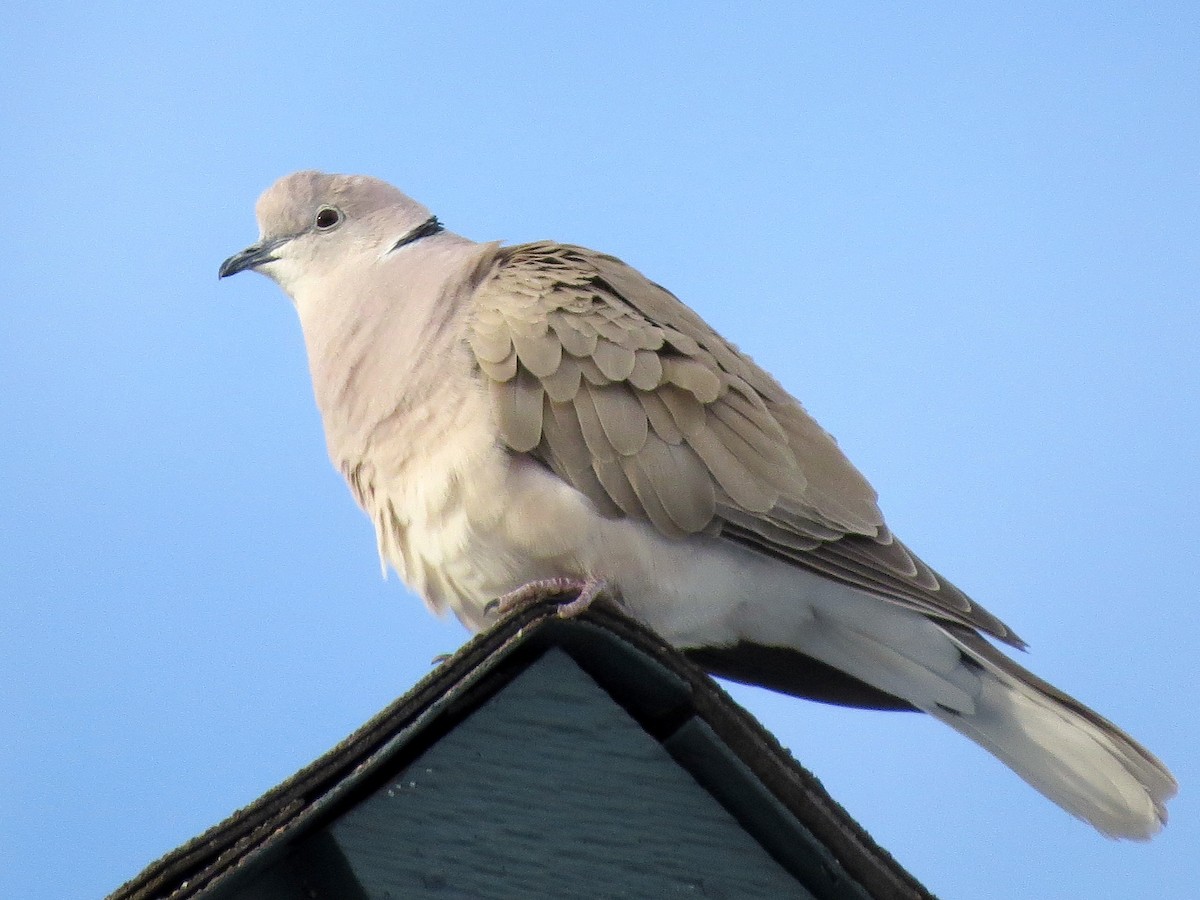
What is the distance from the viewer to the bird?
2.90m

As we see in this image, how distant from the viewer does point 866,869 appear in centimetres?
185

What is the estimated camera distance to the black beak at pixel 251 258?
401 cm

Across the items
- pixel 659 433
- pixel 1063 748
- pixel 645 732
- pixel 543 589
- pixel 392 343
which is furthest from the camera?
pixel 392 343

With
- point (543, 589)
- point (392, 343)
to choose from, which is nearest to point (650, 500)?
point (543, 589)

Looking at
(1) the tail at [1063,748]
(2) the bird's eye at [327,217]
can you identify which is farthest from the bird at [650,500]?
(2) the bird's eye at [327,217]

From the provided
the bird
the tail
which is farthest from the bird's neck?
the tail

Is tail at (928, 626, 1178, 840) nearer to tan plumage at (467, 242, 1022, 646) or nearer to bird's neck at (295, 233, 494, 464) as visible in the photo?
tan plumage at (467, 242, 1022, 646)

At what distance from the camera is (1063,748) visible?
2898 millimetres

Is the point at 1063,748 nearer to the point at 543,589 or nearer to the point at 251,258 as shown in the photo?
the point at 543,589

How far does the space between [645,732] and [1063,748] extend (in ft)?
4.28

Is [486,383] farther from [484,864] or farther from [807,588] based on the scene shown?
[484,864]

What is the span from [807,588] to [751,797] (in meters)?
1.27

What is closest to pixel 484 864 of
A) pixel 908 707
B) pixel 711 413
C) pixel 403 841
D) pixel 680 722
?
pixel 403 841

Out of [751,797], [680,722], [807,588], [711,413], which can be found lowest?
[751,797]
